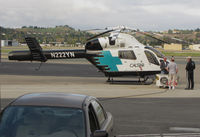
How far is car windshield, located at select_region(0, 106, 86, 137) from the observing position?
16.8ft

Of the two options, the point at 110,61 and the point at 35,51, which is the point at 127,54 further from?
the point at 35,51

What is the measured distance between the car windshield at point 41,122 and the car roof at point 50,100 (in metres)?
0.08

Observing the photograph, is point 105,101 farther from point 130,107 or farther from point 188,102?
point 188,102

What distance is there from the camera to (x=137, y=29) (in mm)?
21094

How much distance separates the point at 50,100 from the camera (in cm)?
568

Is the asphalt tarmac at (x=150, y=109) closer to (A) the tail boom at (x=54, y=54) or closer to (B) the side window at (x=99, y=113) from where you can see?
(B) the side window at (x=99, y=113)

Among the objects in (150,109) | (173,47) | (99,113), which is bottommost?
(173,47)

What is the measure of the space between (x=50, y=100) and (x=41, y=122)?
0.48m

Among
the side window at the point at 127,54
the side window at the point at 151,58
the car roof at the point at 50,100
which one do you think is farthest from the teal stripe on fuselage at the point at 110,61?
the car roof at the point at 50,100

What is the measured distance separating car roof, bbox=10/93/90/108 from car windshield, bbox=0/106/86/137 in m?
0.08

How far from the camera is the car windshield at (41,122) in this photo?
16.8 feet

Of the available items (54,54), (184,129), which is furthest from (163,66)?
(184,129)

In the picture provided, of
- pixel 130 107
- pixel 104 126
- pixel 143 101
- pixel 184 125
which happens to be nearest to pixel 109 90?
pixel 143 101

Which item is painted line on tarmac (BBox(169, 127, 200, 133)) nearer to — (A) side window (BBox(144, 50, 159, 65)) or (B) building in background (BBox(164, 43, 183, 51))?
(A) side window (BBox(144, 50, 159, 65))
